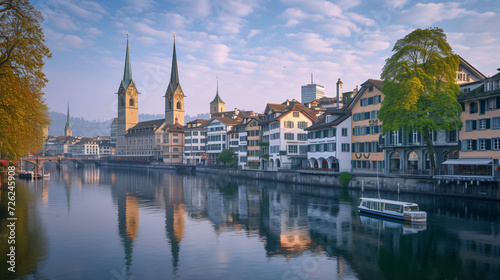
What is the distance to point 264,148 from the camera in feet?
302

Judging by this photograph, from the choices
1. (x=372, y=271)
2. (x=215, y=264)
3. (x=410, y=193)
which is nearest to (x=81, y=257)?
(x=215, y=264)

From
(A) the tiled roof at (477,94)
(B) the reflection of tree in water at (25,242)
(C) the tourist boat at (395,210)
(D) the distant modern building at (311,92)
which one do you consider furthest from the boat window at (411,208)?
(D) the distant modern building at (311,92)

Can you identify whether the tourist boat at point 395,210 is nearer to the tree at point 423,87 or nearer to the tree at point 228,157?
the tree at point 423,87

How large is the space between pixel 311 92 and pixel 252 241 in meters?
168

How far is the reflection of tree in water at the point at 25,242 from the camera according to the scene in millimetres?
22109

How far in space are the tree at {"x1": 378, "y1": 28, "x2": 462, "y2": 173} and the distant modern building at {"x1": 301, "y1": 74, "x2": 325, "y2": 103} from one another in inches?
5325

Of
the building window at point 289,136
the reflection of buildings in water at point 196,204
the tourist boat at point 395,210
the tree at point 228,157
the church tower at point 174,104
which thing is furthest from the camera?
the church tower at point 174,104

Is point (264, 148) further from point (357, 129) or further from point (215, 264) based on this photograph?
point (215, 264)

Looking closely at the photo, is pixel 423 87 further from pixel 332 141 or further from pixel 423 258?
pixel 423 258

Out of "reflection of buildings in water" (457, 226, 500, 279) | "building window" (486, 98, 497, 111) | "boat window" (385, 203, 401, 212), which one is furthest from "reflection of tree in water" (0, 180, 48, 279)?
"building window" (486, 98, 497, 111)

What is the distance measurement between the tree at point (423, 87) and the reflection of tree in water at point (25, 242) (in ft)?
137

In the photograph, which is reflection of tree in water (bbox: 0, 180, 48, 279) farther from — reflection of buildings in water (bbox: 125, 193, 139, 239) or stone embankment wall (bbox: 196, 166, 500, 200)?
stone embankment wall (bbox: 196, 166, 500, 200)

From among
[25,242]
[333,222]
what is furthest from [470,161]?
[25,242]

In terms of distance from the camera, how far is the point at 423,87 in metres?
46.6
